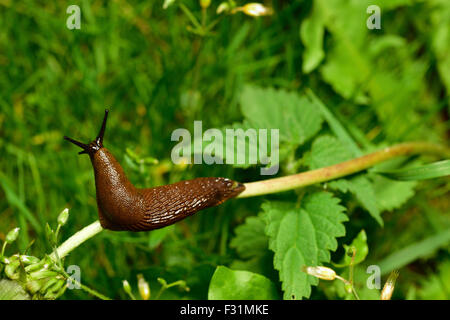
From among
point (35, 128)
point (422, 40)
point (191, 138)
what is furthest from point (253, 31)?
point (35, 128)

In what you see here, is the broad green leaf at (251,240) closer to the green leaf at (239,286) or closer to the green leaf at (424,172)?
the green leaf at (239,286)

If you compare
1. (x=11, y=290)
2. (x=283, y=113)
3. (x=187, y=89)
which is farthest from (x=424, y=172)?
(x=11, y=290)

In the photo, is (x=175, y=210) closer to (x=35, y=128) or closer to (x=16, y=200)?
(x=16, y=200)

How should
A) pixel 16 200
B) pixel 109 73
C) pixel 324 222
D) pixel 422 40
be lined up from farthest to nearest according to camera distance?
pixel 422 40 < pixel 109 73 < pixel 16 200 < pixel 324 222

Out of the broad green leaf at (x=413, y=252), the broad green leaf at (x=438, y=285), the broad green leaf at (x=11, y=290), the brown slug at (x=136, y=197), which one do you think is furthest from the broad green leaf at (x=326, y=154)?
the broad green leaf at (x=11, y=290)

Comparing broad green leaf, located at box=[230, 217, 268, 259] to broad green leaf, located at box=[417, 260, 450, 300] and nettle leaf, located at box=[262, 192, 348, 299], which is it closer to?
nettle leaf, located at box=[262, 192, 348, 299]
